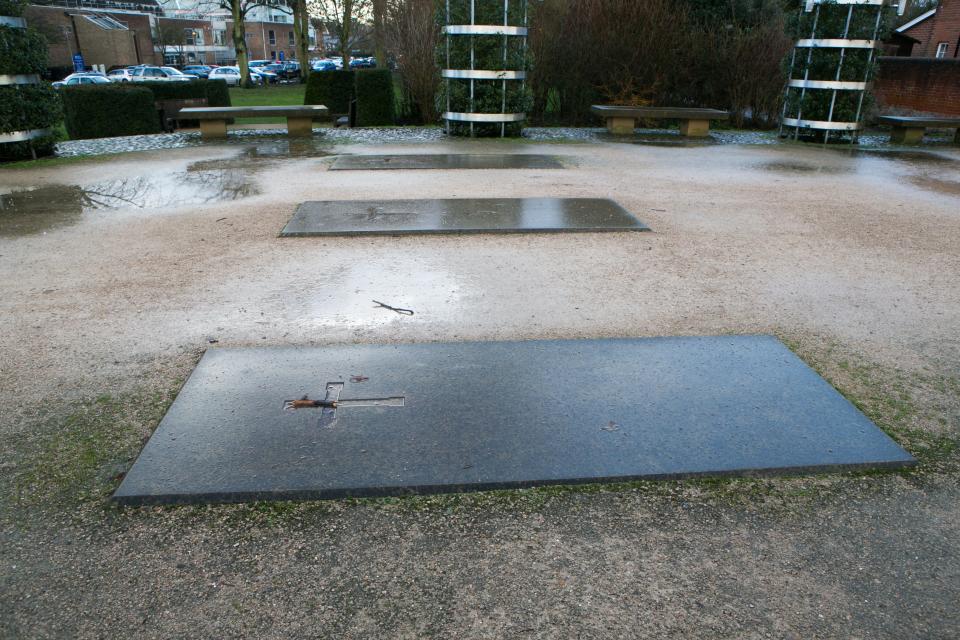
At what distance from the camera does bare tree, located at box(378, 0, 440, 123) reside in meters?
16.2

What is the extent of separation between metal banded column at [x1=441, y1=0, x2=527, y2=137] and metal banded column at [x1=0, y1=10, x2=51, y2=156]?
276 inches

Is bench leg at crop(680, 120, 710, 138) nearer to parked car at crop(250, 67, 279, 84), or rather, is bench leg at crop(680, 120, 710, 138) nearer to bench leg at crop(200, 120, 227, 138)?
bench leg at crop(200, 120, 227, 138)

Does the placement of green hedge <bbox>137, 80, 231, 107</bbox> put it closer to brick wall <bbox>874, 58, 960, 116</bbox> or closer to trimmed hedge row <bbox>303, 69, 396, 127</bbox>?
trimmed hedge row <bbox>303, 69, 396, 127</bbox>

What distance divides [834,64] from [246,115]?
11.4 metres

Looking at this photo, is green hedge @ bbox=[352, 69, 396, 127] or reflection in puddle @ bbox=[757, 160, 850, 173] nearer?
reflection in puddle @ bbox=[757, 160, 850, 173]

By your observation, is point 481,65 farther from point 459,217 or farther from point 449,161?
point 459,217

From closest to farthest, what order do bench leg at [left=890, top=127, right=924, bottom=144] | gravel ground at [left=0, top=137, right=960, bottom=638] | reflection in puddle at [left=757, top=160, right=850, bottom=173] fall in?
gravel ground at [left=0, top=137, right=960, bottom=638], reflection in puddle at [left=757, top=160, right=850, bottom=173], bench leg at [left=890, top=127, right=924, bottom=144]

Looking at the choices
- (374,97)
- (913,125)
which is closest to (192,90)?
(374,97)

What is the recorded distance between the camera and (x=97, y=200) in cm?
795

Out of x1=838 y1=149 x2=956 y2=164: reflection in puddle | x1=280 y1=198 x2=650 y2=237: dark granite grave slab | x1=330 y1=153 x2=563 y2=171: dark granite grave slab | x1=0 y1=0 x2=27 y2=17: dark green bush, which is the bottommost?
x1=280 y1=198 x2=650 y2=237: dark granite grave slab

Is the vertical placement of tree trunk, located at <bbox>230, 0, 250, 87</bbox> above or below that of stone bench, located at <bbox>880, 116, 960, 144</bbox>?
above

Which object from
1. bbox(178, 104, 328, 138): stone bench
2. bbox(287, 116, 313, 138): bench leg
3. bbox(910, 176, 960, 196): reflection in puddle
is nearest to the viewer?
bbox(910, 176, 960, 196): reflection in puddle

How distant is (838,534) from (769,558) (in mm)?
306

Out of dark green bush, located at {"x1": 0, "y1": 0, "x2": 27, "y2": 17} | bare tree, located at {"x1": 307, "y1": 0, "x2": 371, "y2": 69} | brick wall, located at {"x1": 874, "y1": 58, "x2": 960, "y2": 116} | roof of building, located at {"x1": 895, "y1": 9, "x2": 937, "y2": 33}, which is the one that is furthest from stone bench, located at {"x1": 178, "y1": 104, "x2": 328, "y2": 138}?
roof of building, located at {"x1": 895, "y1": 9, "x2": 937, "y2": 33}
